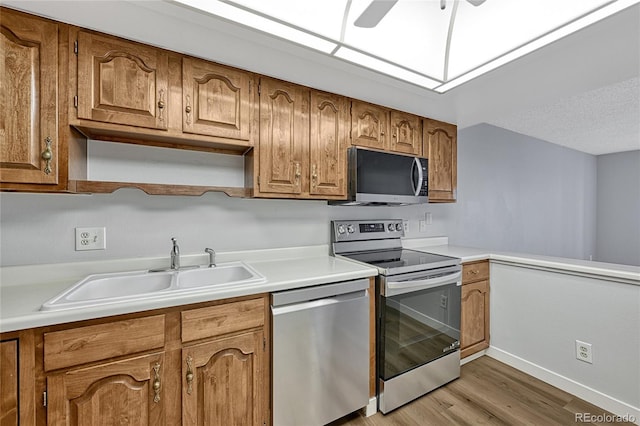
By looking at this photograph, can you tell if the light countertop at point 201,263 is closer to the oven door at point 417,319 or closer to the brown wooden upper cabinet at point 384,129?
the oven door at point 417,319

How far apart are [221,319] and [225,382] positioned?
1.00 feet

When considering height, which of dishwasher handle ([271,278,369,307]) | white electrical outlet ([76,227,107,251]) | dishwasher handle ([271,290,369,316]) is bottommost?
dishwasher handle ([271,290,369,316])

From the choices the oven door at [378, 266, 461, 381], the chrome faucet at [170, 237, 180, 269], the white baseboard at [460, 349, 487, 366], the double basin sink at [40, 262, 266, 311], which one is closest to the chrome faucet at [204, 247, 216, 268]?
the double basin sink at [40, 262, 266, 311]

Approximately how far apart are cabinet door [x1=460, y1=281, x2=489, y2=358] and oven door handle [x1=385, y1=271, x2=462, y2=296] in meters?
0.25

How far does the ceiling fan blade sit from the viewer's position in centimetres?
89

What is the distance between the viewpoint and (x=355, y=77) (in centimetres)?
167

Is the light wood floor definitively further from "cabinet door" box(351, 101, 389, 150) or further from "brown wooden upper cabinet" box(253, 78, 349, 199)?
"cabinet door" box(351, 101, 389, 150)

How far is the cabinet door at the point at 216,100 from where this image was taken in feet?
4.76

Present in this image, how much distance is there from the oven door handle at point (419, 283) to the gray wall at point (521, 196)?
3.41 feet

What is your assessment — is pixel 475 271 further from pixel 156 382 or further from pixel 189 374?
pixel 156 382

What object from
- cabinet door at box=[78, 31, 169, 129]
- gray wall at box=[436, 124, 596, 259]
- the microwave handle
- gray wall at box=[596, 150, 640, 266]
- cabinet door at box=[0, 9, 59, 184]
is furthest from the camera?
gray wall at box=[596, 150, 640, 266]

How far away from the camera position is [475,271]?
→ 2264mm

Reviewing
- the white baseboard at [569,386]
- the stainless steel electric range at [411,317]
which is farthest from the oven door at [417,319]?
the white baseboard at [569,386]

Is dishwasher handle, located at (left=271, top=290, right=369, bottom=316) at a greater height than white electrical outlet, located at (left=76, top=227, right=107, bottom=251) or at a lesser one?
lesser
